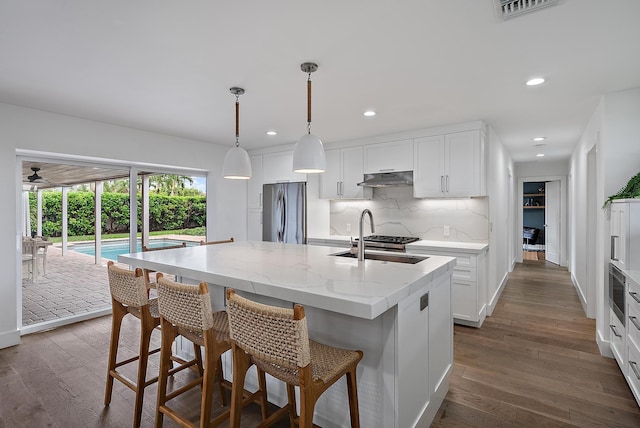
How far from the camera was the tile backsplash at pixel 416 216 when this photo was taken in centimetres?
420

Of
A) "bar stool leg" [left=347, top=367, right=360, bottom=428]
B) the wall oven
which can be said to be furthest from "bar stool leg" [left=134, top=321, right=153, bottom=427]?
the wall oven

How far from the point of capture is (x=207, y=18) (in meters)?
1.79

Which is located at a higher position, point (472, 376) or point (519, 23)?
point (519, 23)

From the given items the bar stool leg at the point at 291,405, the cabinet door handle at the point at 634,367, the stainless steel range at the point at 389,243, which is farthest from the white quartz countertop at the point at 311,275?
the stainless steel range at the point at 389,243

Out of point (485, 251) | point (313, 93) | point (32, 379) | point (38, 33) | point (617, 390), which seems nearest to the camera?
point (38, 33)

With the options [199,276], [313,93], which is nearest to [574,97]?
[313,93]

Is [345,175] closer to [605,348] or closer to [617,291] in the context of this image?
[617,291]

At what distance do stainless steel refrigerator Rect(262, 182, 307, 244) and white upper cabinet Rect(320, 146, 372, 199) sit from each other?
0.41 meters

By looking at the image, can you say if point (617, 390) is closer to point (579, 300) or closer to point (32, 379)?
point (579, 300)

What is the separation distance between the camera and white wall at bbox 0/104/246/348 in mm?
3191

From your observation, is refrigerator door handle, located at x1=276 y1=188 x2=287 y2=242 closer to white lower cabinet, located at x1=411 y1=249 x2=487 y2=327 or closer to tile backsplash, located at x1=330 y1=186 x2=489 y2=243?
tile backsplash, located at x1=330 y1=186 x2=489 y2=243

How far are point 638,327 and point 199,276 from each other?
285 cm

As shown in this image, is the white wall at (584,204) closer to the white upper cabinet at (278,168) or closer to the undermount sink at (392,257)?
the undermount sink at (392,257)

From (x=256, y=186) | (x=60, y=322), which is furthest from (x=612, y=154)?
(x=60, y=322)
